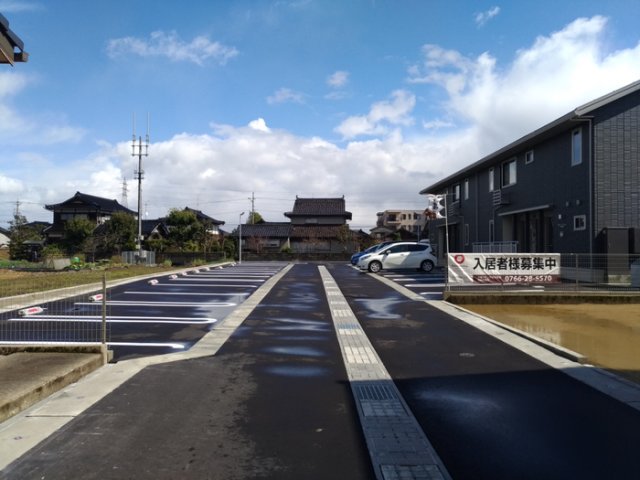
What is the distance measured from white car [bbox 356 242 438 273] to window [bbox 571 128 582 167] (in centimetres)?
941

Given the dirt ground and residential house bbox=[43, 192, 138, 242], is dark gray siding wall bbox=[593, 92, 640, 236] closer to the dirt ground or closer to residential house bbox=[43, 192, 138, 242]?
the dirt ground

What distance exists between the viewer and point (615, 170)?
16.5 m

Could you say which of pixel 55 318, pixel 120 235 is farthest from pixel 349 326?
pixel 120 235

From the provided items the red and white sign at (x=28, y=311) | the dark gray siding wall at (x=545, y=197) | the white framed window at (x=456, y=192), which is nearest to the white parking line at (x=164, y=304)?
the red and white sign at (x=28, y=311)

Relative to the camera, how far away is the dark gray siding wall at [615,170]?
651 inches

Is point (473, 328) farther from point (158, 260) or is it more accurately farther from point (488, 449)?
point (158, 260)

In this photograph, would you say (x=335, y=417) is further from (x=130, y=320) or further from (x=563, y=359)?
(x=130, y=320)

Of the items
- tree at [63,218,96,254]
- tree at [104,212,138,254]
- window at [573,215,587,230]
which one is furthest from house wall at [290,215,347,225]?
window at [573,215,587,230]

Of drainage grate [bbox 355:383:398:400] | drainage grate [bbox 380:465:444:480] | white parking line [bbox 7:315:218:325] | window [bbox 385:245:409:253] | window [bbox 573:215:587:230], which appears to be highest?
window [bbox 573:215:587:230]

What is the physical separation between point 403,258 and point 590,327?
16095 mm

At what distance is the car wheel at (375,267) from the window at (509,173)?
7.09 meters

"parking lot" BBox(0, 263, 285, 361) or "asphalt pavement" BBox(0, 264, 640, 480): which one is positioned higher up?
"parking lot" BBox(0, 263, 285, 361)

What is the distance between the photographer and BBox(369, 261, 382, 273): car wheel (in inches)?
1044

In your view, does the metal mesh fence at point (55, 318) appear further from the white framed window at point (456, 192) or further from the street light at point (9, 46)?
the white framed window at point (456, 192)
